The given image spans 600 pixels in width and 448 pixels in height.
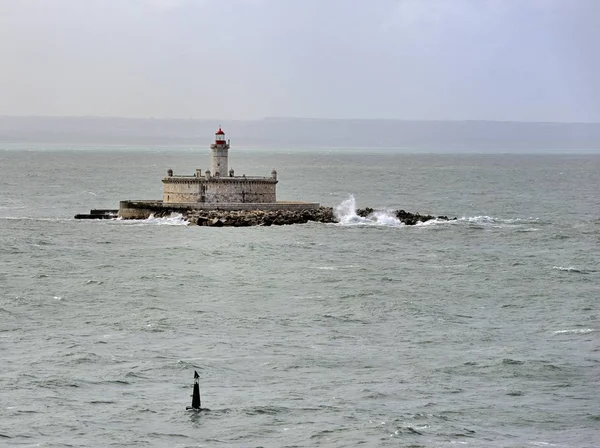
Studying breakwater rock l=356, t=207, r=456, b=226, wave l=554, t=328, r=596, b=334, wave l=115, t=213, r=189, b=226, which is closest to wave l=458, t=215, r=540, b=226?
breakwater rock l=356, t=207, r=456, b=226

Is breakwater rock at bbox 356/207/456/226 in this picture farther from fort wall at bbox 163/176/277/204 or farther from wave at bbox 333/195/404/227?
fort wall at bbox 163/176/277/204

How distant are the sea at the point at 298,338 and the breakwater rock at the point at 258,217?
0.97 m

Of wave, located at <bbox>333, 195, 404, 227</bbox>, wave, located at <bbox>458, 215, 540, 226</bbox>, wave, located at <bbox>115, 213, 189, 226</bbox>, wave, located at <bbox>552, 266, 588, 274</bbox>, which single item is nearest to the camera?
wave, located at <bbox>552, 266, 588, 274</bbox>

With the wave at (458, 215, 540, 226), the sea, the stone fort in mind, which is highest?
the stone fort

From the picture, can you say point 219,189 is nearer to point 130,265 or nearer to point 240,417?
point 130,265

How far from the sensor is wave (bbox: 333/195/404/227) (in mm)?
89625

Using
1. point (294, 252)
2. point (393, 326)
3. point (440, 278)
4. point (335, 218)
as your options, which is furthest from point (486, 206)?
point (393, 326)

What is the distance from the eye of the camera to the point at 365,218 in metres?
91.5

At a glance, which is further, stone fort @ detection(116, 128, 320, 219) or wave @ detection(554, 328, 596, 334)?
stone fort @ detection(116, 128, 320, 219)

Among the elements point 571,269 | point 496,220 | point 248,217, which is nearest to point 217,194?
point 248,217

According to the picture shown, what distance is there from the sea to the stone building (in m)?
4.07

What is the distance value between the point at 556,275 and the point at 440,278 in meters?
6.17

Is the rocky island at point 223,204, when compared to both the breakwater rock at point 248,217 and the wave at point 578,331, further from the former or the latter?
the wave at point 578,331

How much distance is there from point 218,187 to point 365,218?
11.5 metres
